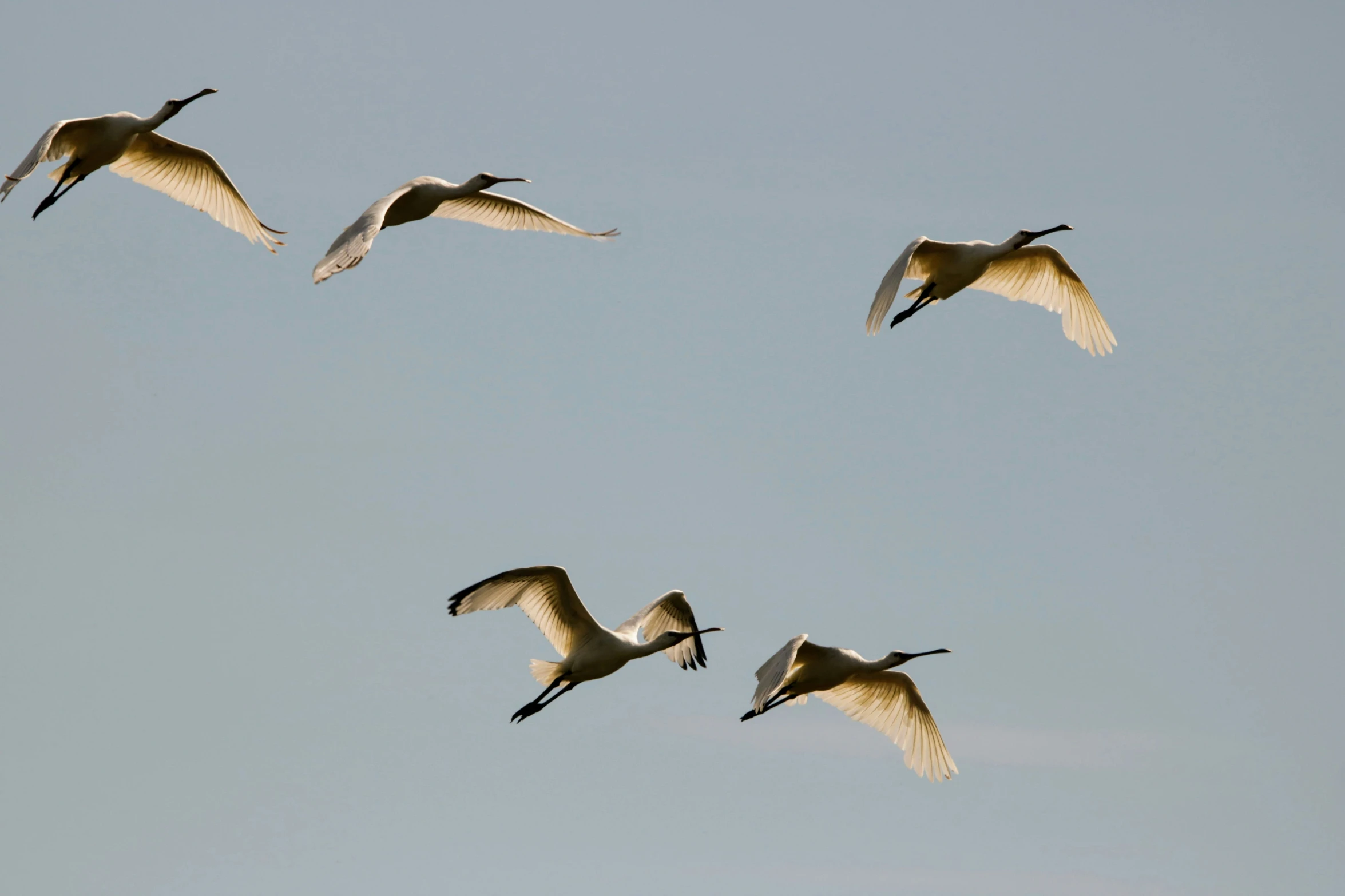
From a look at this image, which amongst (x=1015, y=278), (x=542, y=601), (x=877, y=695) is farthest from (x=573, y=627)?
(x=1015, y=278)

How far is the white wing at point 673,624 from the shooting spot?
2245cm

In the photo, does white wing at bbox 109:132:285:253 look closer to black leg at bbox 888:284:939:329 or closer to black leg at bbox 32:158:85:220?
black leg at bbox 32:158:85:220

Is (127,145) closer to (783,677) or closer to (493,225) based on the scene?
(493,225)

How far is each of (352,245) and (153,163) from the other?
890cm

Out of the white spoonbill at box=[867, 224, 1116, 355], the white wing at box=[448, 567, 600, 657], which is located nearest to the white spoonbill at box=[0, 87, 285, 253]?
the white wing at box=[448, 567, 600, 657]

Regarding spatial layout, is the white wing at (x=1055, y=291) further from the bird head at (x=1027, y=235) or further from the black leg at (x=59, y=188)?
the black leg at (x=59, y=188)

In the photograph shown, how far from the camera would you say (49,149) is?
21.2 m

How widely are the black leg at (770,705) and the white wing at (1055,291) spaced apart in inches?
267

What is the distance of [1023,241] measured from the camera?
917 inches

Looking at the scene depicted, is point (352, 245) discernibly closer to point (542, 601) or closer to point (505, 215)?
point (542, 601)

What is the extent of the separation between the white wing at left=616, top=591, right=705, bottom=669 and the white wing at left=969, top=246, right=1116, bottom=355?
649 centimetres

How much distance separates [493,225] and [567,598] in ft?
24.2

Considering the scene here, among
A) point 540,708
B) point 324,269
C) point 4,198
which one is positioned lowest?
point 540,708

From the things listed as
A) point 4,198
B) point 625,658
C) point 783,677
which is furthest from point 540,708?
point 4,198
